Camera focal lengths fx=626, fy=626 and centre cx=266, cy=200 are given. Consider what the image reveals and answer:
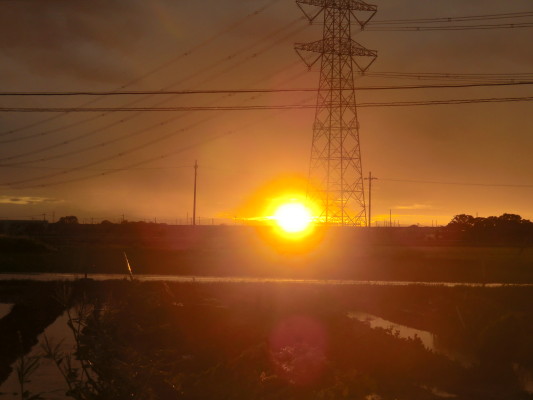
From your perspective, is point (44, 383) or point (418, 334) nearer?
point (44, 383)

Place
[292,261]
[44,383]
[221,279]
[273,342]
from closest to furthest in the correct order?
1. [44,383]
2. [273,342]
3. [221,279]
4. [292,261]

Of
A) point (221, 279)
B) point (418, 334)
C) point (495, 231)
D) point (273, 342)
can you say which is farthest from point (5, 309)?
point (495, 231)

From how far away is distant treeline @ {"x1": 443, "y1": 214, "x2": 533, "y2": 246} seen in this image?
77.6 meters

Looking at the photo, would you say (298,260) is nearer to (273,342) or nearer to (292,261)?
(292,261)

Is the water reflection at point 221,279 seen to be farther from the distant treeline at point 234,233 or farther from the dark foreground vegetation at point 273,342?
the distant treeline at point 234,233

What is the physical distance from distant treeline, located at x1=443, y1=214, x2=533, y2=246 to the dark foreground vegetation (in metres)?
48.7

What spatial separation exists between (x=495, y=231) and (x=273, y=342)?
233 ft

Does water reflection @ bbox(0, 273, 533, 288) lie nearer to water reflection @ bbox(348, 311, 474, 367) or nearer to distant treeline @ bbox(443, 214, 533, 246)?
water reflection @ bbox(348, 311, 474, 367)

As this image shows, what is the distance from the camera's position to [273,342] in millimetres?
20547

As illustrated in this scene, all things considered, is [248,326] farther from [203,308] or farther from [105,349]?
[105,349]

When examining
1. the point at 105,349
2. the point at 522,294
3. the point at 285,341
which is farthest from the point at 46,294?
the point at 522,294

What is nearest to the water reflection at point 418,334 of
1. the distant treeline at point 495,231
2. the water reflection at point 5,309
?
the water reflection at point 5,309

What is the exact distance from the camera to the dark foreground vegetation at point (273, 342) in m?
14.4

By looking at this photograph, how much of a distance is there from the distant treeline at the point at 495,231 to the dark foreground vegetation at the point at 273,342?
48711 millimetres
